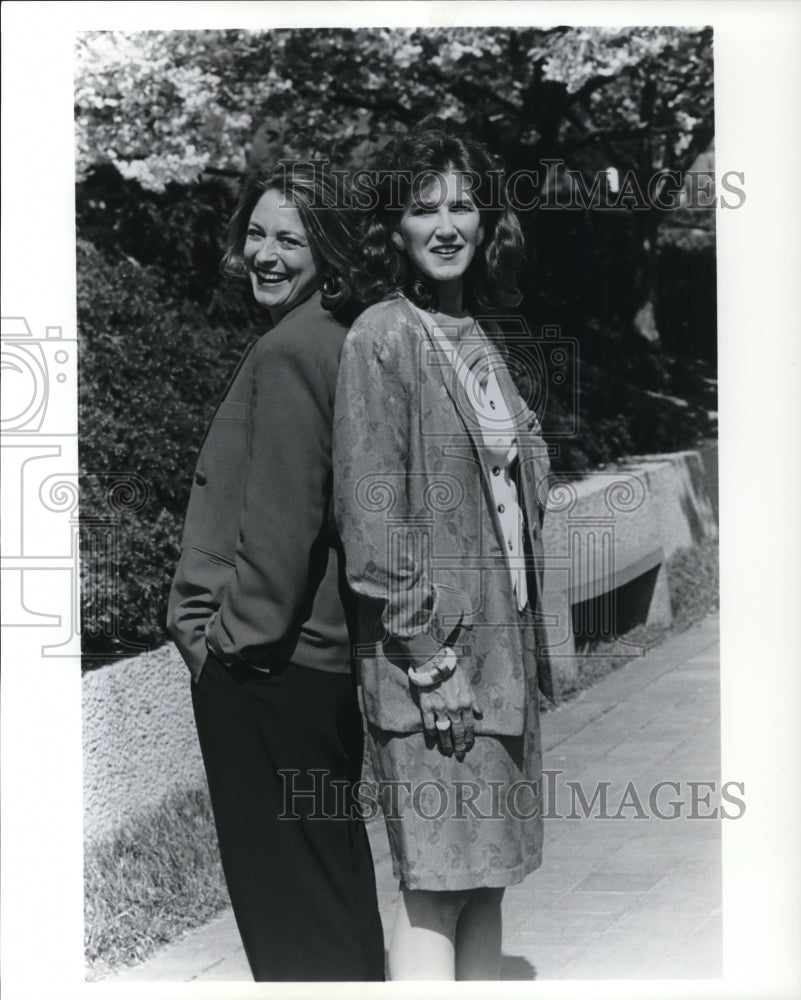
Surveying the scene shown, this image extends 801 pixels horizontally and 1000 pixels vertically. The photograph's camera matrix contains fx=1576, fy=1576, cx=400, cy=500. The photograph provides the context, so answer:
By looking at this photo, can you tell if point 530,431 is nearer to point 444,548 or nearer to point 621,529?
point 444,548

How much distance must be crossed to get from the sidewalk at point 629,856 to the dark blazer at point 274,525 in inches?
36.8

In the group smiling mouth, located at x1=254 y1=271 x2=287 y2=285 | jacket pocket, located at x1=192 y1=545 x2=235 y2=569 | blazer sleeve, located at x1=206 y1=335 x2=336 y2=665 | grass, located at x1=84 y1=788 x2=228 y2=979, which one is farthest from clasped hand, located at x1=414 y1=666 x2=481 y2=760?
grass, located at x1=84 y1=788 x2=228 y2=979

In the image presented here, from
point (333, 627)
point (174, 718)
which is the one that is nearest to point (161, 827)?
point (174, 718)

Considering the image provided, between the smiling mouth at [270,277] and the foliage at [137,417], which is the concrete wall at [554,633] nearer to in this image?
the foliage at [137,417]

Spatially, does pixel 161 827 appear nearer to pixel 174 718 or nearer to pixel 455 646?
pixel 174 718

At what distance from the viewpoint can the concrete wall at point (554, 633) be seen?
165 inches

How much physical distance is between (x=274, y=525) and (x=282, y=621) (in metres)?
0.22

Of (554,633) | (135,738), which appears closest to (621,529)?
(554,633)

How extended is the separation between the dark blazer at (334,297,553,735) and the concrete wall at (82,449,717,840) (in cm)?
41

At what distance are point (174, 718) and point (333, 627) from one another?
0.96 m

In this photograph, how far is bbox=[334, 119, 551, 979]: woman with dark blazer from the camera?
3533 mm

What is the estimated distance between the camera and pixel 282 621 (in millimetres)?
3615

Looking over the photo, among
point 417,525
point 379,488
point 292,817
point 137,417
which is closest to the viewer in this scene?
point 379,488

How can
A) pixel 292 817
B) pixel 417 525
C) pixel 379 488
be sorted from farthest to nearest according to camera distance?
pixel 292 817 < pixel 417 525 < pixel 379 488
